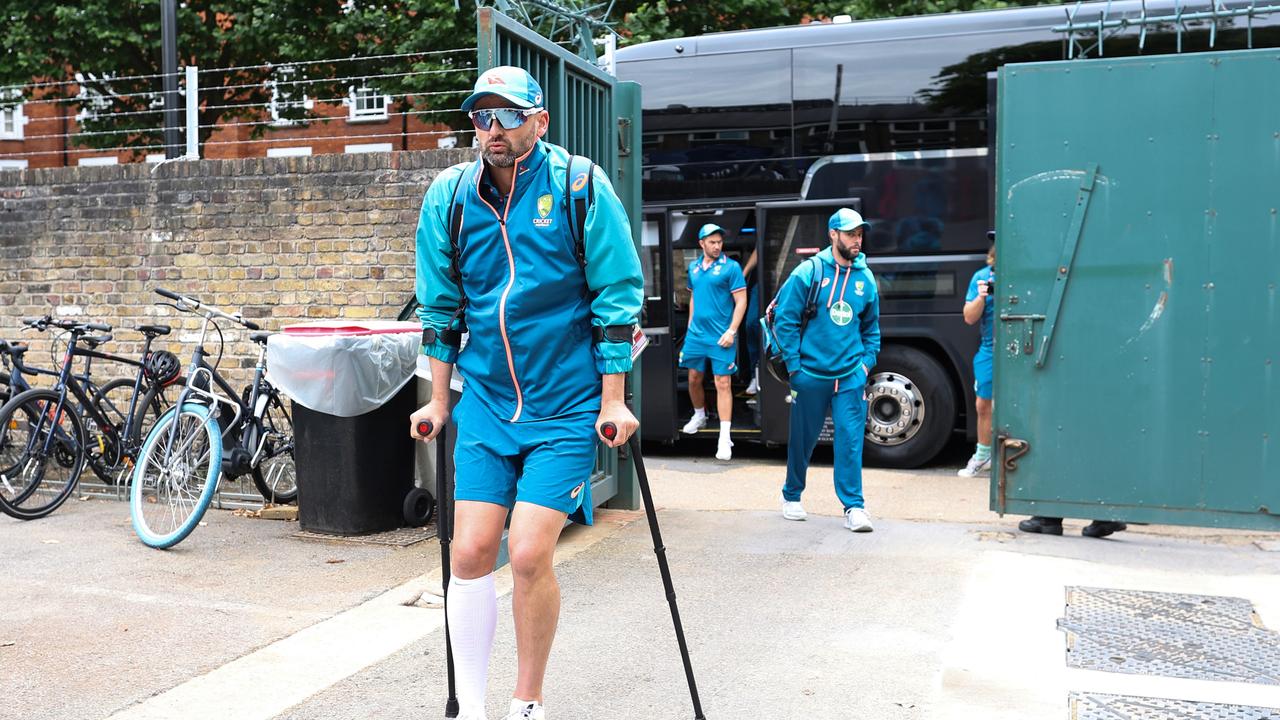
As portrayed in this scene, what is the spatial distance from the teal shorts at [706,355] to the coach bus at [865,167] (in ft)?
0.62

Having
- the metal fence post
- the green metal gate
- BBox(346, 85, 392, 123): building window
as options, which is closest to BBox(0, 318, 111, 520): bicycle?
the metal fence post

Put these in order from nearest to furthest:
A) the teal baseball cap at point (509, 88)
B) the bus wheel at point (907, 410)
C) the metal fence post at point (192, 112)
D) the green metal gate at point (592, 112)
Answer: the teal baseball cap at point (509, 88) → the green metal gate at point (592, 112) → the metal fence post at point (192, 112) → the bus wheel at point (907, 410)

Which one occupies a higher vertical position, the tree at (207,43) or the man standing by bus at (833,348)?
the tree at (207,43)

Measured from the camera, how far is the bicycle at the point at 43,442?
25.4ft

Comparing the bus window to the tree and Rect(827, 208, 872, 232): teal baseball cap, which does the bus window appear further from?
the tree

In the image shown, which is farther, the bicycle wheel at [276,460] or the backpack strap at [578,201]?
the bicycle wheel at [276,460]

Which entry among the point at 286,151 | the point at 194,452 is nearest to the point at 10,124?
the point at 286,151

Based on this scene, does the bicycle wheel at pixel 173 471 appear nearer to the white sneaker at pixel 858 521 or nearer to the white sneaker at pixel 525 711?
the white sneaker at pixel 858 521

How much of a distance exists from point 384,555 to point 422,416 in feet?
9.64

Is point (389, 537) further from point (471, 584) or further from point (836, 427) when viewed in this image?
point (471, 584)

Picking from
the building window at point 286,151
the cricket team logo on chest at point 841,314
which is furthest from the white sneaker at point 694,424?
the building window at point 286,151

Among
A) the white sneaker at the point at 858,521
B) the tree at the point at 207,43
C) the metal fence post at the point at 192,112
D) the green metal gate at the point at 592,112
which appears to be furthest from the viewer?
the tree at the point at 207,43

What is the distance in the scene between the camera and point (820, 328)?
7.76 metres

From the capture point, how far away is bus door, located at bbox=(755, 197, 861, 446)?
11.1 metres
